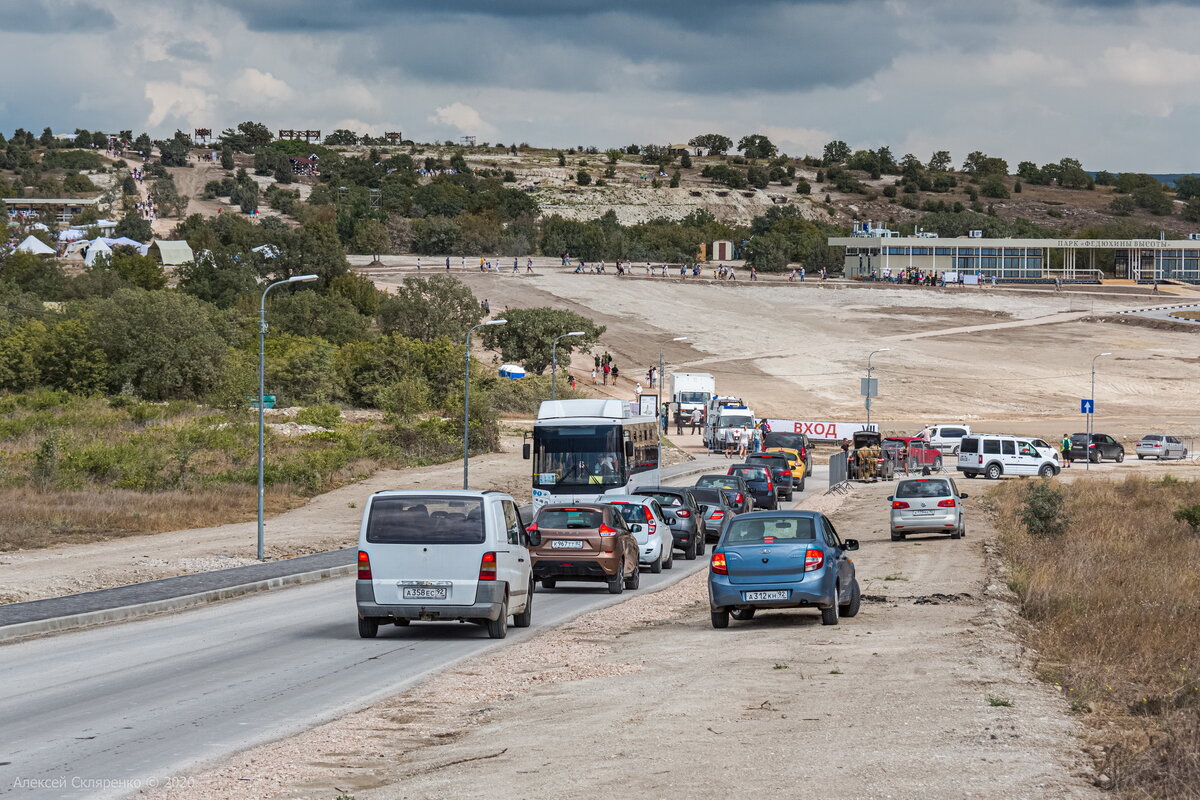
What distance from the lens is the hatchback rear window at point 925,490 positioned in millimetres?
36531

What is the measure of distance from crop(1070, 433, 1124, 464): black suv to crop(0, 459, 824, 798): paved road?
57550 millimetres

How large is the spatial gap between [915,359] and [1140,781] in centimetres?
10440

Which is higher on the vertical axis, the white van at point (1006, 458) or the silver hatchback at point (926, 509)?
the silver hatchback at point (926, 509)

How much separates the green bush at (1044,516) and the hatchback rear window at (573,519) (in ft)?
55.5

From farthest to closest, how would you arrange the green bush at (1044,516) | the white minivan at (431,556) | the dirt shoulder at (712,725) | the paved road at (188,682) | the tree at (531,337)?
the tree at (531,337) < the green bush at (1044,516) < the white minivan at (431,556) < the paved road at (188,682) < the dirt shoulder at (712,725)

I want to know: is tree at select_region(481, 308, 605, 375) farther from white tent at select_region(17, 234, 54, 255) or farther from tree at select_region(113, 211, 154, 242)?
tree at select_region(113, 211, 154, 242)

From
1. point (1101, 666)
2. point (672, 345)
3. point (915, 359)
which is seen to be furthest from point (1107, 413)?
point (1101, 666)


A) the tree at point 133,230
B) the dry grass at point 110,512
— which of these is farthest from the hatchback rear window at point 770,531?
the tree at point 133,230

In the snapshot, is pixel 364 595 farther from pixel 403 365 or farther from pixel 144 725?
pixel 403 365

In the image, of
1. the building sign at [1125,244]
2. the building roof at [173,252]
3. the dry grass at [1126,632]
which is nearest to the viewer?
the dry grass at [1126,632]

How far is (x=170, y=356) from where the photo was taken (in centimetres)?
7238

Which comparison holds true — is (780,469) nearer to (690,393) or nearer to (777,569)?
(690,393)

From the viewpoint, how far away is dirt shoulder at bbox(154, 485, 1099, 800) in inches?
385

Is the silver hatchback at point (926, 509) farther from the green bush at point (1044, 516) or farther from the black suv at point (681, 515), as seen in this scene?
the black suv at point (681, 515)
